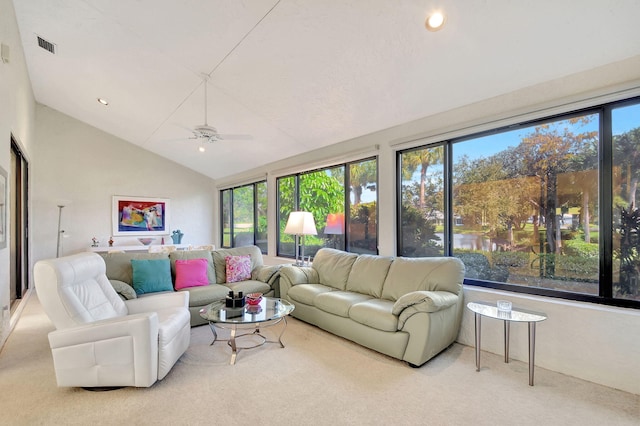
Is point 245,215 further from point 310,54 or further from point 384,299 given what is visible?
point 310,54

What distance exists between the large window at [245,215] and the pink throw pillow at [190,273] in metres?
2.55

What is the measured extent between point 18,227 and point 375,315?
18.8 feet

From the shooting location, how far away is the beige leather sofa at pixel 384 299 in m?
2.68

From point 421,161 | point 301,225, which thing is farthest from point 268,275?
point 421,161

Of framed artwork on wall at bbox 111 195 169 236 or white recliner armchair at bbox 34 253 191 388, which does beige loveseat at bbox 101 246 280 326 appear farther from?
framed artwork on wall at bbox 111 195 169 236

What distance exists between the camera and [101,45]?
3676 millimetres

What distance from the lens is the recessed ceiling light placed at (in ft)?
7.80

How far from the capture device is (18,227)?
4891mm

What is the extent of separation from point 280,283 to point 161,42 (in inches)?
126

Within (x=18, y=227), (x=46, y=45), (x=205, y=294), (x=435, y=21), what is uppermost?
(x=46, y=45)

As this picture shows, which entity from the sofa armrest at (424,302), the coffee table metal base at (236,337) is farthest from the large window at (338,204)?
the coffee table metal base at (236,337)

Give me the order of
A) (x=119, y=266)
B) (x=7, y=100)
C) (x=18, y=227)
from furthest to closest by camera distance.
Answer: (x=18, y=227) → (x=119, y=266) → (x=7, y=100)

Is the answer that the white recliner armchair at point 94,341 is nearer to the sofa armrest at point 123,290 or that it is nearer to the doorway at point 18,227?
the sofa armrest at point 123,290

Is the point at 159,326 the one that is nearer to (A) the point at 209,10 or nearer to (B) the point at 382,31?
(A) the point at 209,10
